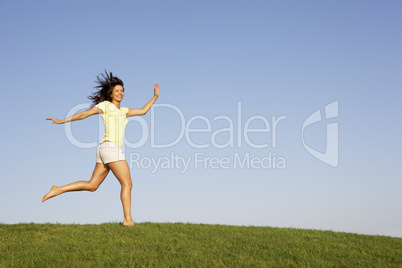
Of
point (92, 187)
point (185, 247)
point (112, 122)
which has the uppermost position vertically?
point (112, 122)

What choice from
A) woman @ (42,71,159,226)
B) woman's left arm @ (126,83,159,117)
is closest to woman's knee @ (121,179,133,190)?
woman @ (42,71,159,226)

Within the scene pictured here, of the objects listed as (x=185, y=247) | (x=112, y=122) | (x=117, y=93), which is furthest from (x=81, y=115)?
(x=185, y=247)

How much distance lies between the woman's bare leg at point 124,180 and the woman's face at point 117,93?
5.60 feet

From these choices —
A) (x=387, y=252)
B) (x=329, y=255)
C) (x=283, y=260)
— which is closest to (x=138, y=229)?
(x=283, y=260)

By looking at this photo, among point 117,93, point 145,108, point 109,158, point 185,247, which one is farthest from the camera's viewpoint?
point 145,108

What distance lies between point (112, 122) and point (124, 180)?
1425 millimetres

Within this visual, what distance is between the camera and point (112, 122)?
9.89m

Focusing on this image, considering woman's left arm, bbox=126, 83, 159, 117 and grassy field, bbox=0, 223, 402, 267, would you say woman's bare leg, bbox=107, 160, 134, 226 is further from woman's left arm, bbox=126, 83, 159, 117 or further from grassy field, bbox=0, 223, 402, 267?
woman's left arm, bbox=126, 83, 159, 117

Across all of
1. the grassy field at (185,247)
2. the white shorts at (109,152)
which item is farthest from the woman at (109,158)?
the grassy field at (185,247)

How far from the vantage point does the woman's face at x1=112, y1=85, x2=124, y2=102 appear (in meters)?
10.4

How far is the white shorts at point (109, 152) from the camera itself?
962 cm

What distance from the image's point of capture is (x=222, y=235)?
938 cm

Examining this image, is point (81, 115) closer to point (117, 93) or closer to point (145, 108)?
point (117, 93)

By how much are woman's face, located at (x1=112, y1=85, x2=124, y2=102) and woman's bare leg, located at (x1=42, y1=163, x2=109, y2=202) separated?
1.73 m
